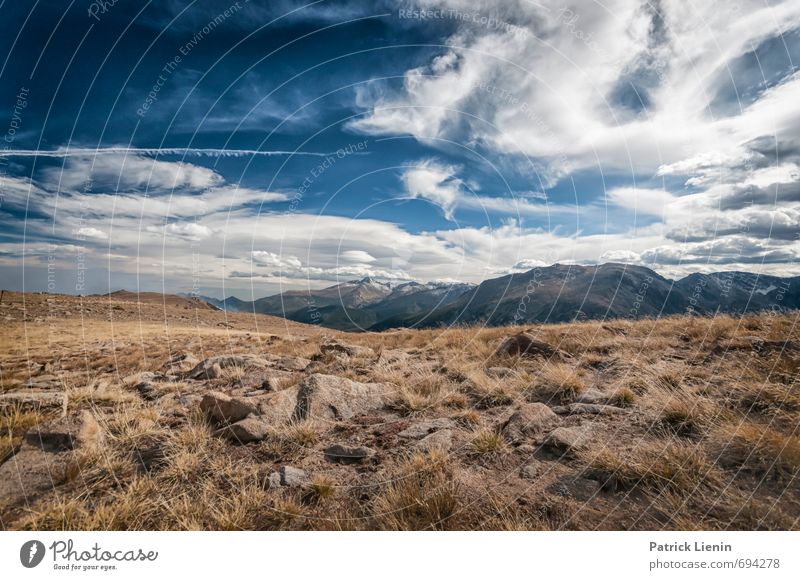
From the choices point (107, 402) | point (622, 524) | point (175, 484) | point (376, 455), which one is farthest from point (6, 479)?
point (622, 524)

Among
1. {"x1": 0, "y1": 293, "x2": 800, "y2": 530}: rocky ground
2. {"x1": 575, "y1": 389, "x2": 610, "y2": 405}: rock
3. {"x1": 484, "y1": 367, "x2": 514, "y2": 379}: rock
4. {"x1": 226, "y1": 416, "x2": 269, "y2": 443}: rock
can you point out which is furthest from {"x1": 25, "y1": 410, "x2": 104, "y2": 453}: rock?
{"x1": 575, "y1": 389, "x2": 610, "y2": 405}: rock

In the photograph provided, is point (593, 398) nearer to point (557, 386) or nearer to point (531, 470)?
point (557, 386)

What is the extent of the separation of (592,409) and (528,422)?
174 centimetres

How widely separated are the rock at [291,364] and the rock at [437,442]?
768cm

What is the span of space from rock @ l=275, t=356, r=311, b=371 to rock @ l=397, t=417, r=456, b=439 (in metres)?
6.91

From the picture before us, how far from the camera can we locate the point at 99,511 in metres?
4.61

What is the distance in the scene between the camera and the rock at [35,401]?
832 centimetres

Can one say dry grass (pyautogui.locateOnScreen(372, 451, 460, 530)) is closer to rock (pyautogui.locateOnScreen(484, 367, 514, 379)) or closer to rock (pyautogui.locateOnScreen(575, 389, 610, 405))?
rock (pyautogui.locateOnScreen(575, 389, 610, 405))

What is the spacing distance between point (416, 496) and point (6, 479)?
634cm

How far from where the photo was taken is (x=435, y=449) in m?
5.82

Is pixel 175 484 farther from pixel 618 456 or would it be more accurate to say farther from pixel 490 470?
pixel 618 456

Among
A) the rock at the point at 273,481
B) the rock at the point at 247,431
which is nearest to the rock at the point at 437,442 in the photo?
the rock at the point at 273,481

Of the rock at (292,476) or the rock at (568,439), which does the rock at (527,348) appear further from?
the rock at (292,476)

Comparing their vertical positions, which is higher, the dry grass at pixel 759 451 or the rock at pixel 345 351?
the dry grass at pixel 759 451
